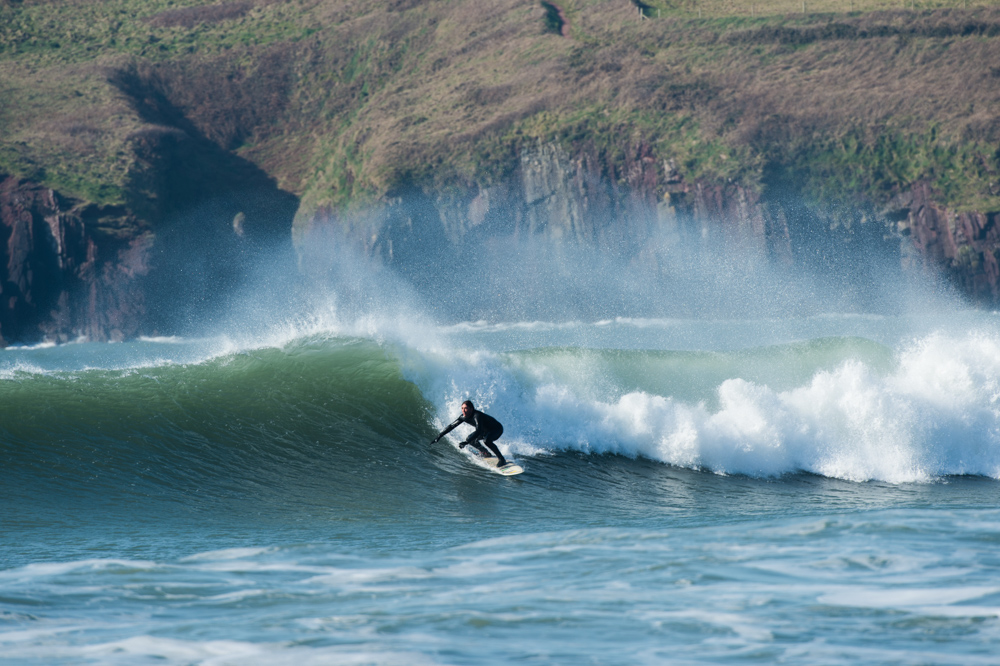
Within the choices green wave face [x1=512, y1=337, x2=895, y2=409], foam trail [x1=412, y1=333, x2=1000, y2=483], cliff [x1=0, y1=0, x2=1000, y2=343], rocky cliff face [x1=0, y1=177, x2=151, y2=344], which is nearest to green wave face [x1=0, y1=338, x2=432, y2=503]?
foam trail [x1=412, y1=333, x2=1000, y2=483]

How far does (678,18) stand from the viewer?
75188 mm

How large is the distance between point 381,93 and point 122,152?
2410cm

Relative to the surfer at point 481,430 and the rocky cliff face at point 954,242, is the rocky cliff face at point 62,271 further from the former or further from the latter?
the surfer at point 481,430

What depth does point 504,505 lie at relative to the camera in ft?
31.9

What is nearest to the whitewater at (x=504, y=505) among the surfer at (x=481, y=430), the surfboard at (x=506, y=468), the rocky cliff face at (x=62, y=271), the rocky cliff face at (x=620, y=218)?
the surfboard at (x=506, y=468)

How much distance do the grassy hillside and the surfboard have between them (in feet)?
189

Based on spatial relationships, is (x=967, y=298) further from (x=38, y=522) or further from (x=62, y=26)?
(x=62, y=26)

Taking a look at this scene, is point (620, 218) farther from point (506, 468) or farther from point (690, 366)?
point (506, 468)

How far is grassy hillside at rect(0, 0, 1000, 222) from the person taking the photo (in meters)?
66.1

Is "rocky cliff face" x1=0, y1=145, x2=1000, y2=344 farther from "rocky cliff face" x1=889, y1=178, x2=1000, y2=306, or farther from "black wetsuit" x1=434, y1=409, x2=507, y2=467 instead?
"black wetsuit" x1=434, y1=409, x2=507, y2=467

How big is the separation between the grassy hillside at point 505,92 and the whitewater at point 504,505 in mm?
54483

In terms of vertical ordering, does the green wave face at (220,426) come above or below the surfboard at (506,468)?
above

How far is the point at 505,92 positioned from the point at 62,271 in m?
37.8

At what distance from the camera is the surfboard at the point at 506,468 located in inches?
427
